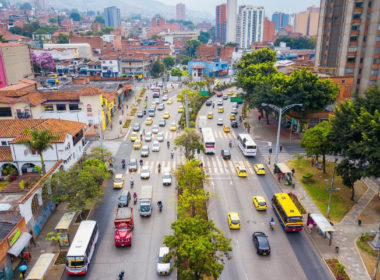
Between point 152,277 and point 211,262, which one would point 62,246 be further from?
point 211,262

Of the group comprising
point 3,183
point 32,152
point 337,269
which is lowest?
point 337,269

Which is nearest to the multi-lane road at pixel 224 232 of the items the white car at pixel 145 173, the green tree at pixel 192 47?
the white car at pixel 145 173

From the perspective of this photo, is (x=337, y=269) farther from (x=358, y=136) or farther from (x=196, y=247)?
(x=358, y=136)

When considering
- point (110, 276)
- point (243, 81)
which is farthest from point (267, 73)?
point (110, 276)

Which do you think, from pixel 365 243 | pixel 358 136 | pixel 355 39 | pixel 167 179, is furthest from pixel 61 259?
pixel 355 39

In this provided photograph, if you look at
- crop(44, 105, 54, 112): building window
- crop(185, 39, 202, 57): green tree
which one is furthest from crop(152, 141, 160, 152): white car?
crop(185, 39, 202, 57): green tree

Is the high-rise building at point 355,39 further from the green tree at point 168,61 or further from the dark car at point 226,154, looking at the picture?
the green tree at point 168,61
